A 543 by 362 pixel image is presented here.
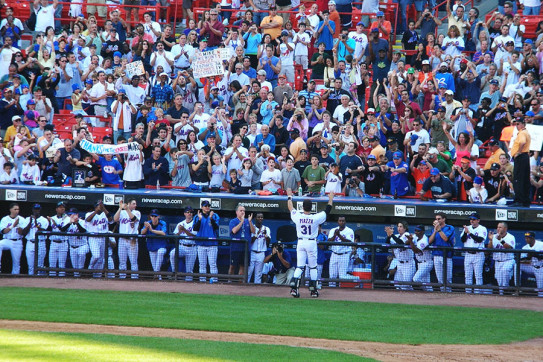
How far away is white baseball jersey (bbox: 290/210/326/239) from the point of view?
16.2 metres

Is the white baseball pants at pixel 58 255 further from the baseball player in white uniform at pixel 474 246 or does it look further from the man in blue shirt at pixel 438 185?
the baseball player in white uniform at pixel 474 246

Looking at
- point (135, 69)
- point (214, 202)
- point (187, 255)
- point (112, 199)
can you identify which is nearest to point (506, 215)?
point (214, 202)

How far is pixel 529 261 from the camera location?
16.6 meters

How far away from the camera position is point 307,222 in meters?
16.2

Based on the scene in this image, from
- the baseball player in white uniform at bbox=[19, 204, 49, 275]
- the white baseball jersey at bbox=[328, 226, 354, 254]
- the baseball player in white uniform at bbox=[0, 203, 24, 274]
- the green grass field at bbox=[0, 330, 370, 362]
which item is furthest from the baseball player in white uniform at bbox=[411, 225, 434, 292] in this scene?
the baseball player in white uniform at bbox=[0, 203, 24, 274]

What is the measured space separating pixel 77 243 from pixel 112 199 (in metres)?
1.36

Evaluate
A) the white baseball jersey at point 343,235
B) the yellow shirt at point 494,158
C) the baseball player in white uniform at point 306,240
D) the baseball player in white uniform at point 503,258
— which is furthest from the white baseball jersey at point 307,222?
the yellow shirt at point 494,158

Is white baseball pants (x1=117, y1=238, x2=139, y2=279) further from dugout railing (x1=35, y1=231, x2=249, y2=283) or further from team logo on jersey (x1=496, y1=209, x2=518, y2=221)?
team logo on jersey (x1=496, y1=209, x2=518, y2=221)

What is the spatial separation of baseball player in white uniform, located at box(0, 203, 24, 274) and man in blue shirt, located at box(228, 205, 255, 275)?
476 cm

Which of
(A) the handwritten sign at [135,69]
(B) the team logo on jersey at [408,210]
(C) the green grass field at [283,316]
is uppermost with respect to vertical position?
(A) the handwritten sign at [135,69]

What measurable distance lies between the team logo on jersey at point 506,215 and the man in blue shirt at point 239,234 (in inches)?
199

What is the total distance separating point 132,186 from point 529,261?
8.86 meters

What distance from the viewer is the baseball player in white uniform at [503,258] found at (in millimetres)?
16719

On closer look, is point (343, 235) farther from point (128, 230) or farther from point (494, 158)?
point (128, 230)
